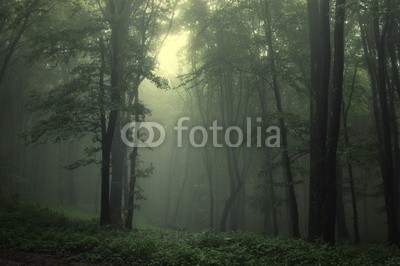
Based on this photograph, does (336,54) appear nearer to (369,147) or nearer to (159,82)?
(369,147)

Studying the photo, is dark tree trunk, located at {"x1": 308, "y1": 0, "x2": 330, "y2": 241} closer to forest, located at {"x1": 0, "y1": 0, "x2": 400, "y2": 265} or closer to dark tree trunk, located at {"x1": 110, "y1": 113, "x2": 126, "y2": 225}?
forest, located at {"x1": 0, "y1": 0, "x2": 400, "y2": 265}

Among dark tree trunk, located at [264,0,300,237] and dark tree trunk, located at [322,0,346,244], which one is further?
dark tree trunk, located at [264,0,300,237]

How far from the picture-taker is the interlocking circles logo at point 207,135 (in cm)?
1764

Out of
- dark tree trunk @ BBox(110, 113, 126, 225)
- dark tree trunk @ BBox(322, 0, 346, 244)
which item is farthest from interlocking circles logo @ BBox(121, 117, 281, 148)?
dark tree trunk @ BBox(322, 0, 346, 244)

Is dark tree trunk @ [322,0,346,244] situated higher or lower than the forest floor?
higher

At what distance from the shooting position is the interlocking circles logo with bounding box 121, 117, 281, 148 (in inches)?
695

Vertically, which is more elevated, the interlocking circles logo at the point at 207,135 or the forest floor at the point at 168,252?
the interlocking circles logo at the point at 207,135

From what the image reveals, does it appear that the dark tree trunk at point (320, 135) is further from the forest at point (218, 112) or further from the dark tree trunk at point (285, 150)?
the dark tree trunk at point (285, 150)

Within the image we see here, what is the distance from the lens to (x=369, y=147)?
15.4m

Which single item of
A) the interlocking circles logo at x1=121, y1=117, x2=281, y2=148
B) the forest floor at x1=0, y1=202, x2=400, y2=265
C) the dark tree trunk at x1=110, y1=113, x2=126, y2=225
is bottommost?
the forest floor at x1=0, y1=202, x2=400, y2=265

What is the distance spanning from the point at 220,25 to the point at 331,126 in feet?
37.4

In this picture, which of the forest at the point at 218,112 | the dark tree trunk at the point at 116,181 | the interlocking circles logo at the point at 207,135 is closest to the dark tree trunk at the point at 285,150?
the forest at the point at 218,112

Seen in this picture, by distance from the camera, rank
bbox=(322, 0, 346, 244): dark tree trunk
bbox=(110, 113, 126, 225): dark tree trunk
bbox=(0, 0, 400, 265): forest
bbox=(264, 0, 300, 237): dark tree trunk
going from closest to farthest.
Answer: bbox=(0, 0, 400, 265): forest, bbox=(322, 0, 346, 244): dark tree trunk, bbox=(264, 0, 300, 237): dark tree trunk, bbox=(110, 113, 126, 225): dark tree trunk

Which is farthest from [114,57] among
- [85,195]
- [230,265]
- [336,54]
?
[85,195]
